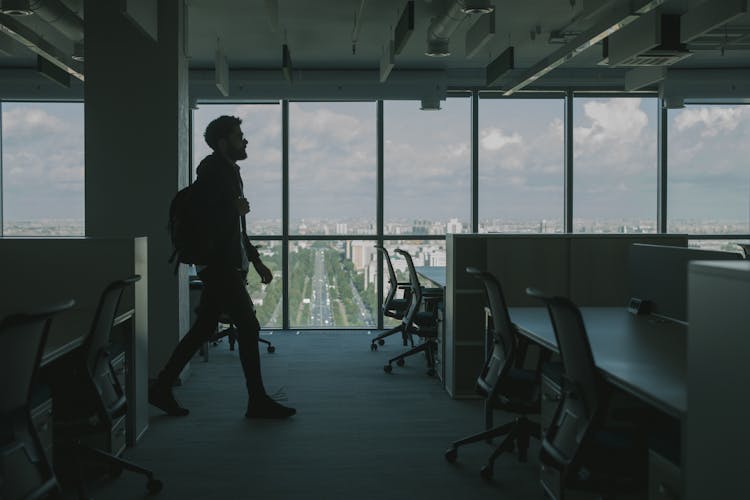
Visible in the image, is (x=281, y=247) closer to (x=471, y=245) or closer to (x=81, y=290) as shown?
(x=471, y=245)

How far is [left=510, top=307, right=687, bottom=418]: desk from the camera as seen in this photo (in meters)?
2.29

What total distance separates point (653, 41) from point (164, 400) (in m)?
4.76

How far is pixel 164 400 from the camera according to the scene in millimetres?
4863

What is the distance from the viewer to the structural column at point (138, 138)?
5.80 meters

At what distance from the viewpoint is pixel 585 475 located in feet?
9.19

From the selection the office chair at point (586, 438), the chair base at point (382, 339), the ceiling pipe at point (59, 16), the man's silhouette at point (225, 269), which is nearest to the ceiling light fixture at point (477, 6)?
the man's silhouette at point (225, 269)

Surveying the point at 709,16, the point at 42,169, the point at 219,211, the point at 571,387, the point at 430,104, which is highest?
the point at 709,16

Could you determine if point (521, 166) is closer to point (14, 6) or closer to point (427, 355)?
point (427, 355)

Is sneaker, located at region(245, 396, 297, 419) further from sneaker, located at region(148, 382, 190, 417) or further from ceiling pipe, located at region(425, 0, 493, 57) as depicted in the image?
ceiling pipe, located at region(425, 0, 493, 57)

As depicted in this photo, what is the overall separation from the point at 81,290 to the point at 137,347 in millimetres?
471

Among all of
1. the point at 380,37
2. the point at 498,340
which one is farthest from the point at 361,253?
the point at 498,340

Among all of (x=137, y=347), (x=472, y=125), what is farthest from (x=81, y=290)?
(x=472, y=125)

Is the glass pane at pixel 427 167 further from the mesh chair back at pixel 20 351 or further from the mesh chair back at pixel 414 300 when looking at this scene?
the mesh chair back at pixel 20 351

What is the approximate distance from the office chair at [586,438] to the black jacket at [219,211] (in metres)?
2.45
